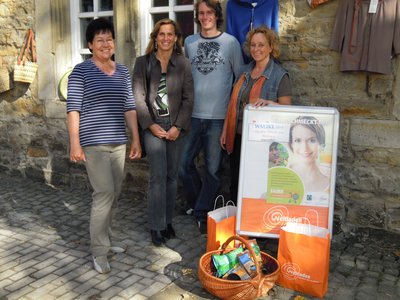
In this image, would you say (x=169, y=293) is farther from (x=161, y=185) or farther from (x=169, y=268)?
(x=161, y=185)

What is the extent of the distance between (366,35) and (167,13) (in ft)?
7.35

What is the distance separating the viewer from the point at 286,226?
3.52 meters

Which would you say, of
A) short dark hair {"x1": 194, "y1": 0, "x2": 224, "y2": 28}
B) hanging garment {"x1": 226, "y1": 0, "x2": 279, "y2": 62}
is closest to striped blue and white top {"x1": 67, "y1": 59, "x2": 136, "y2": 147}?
short dark hair {"x1": 194, "y1": 0, "x2": 224, "y2": 28}

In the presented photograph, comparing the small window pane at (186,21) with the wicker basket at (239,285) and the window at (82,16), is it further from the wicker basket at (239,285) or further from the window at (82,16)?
the wicker basket at (239,285)

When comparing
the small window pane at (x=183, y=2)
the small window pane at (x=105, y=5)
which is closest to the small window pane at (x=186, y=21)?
the small window pane at (x=183, y=2)

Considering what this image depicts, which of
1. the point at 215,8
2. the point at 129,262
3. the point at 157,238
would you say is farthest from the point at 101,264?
the point at 215,8

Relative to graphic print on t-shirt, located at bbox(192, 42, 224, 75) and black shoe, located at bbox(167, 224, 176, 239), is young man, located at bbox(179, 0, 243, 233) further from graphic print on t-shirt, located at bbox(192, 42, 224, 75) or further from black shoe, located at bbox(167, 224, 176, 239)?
black shoe, located at bbox(167, 224, 176, 239)

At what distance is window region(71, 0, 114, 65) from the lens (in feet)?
18.7

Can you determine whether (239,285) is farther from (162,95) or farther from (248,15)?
(248,15)

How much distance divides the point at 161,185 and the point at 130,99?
0.81m

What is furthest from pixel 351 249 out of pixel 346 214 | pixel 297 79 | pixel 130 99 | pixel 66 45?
pixel 66 45

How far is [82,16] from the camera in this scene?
19.1ft

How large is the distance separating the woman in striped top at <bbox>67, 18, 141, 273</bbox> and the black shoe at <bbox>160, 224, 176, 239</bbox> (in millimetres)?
673

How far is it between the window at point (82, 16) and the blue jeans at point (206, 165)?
2.15 meters
